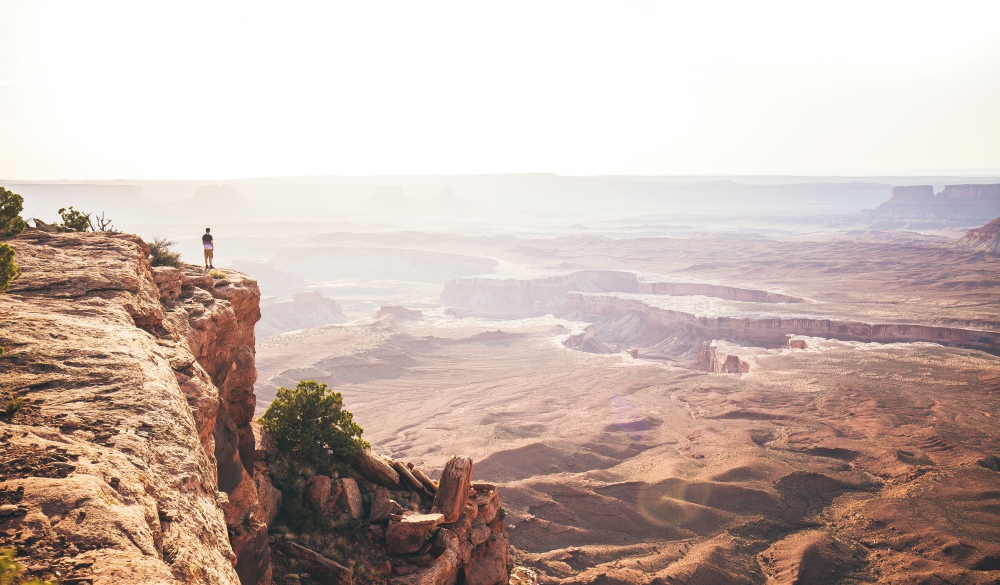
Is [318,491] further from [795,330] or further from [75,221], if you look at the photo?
[795,330]

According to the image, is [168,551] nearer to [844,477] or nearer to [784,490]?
[784,490]

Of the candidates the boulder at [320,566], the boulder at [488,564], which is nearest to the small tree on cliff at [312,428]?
the boulder at [320,566]

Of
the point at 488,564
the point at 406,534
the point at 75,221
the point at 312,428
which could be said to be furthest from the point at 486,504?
the point at 75,221

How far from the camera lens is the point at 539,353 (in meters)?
77.0

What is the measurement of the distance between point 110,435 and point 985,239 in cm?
14613

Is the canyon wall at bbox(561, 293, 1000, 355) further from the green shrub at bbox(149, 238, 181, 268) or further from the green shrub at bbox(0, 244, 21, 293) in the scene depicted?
the green shrub at bbox(0, 244, 21, 293)

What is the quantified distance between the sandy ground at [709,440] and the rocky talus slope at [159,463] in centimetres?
1163

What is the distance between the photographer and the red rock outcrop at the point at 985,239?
115m

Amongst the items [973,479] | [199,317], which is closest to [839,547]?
[973,479]

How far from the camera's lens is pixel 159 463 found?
5945 millimetres

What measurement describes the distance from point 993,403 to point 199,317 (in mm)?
55269

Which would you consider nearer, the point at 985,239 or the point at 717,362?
the point at 717,362

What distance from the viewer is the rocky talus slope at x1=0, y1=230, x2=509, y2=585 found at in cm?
470

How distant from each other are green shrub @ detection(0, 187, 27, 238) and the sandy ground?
19921mm
